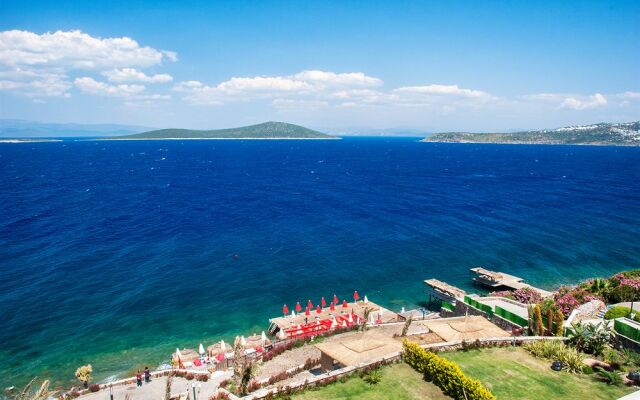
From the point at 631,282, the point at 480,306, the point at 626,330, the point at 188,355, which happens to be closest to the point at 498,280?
the point at 631,282

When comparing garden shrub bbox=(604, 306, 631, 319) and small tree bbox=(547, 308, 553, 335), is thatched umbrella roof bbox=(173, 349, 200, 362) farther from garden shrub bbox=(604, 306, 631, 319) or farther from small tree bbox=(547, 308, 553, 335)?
garden shrub bbox=(604, 306, 631, 319)

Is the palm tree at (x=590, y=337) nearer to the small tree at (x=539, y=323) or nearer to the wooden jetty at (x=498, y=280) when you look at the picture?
the small tree at (x=539, y=323)

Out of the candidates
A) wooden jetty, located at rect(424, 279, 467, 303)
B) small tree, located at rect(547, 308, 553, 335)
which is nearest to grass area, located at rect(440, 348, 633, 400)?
small tree, located at rect(547, 308, 553, 335)

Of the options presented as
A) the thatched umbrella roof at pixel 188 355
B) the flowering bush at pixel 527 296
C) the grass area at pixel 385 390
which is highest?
the grass area at pixel 385 390

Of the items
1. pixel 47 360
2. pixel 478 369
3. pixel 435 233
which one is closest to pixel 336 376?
pixel 478 369

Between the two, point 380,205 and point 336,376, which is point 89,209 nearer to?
point 380,205

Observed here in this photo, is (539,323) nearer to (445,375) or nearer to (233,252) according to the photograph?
(445,375)

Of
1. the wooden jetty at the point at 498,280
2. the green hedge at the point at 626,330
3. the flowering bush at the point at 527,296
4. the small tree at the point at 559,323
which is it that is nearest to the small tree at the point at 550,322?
the small tree at the point at 559,323
